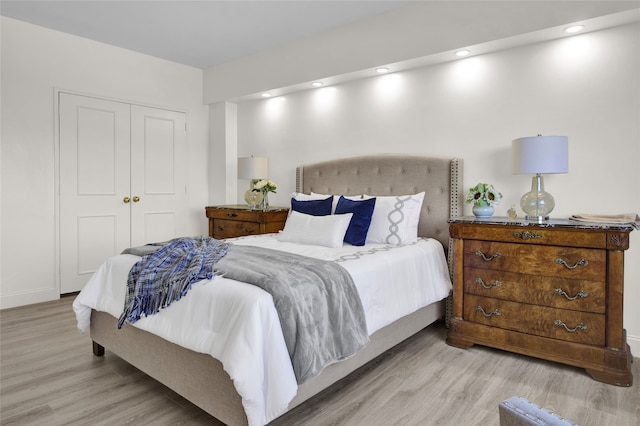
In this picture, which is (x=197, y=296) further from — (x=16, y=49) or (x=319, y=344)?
(x=16, y=49)

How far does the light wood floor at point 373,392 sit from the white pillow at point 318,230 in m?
0.90

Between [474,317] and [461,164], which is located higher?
[461,164]

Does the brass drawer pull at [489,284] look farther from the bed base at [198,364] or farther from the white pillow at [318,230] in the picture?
the white pillow at [318,230]

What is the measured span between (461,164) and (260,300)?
2298 millimetres

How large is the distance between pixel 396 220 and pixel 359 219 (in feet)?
0.95

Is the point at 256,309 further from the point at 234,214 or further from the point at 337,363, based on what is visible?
the point at 234,214

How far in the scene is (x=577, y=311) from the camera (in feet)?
8.01

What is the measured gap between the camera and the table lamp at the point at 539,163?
2592 mm

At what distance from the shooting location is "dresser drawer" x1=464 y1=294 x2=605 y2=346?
2.40 m

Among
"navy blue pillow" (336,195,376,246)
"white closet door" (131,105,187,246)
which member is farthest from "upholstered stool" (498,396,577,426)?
"white closet door" (131,105,187,246)

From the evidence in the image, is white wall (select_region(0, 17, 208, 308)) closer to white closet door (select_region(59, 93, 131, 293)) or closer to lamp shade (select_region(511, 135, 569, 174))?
white closet door (select_region(59, 93, 131, 293))

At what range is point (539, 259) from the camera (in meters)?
2.57

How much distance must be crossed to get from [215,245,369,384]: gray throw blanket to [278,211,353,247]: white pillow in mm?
690

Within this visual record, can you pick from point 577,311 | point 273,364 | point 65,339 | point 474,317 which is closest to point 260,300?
point 273,364
